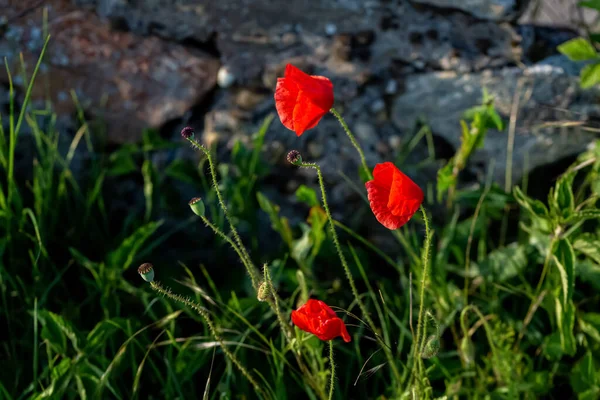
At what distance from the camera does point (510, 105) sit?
6.73ft

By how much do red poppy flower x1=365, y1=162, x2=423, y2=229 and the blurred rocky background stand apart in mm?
894

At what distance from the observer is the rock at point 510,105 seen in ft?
6.71

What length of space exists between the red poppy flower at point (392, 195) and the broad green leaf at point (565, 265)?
0.50 meters

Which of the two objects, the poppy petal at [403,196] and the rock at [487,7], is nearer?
the poppy petal at [403,196]

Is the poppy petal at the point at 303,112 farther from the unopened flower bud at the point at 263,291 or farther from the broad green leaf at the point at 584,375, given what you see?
the broad green leaf at the point at 584,375

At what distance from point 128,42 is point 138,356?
97cm

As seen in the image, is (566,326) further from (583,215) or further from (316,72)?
(316,72)

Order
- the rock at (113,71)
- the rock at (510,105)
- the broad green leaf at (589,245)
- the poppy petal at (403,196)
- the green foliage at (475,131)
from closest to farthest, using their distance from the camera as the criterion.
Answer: the poppy petal at (403,196)
the broad green leaf at (589,245)
the green foliage at (475,131)
the rock at (510,105)
the rock at (113,71)

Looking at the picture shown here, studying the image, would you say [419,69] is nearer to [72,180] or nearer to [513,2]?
[513,2]

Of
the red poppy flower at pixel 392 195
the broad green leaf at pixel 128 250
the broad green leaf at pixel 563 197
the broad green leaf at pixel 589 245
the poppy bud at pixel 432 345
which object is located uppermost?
the red poppy flower at pixel 392 195

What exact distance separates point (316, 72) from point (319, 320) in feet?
3.60

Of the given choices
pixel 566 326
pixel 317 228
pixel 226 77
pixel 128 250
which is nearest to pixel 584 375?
pixel 566 326

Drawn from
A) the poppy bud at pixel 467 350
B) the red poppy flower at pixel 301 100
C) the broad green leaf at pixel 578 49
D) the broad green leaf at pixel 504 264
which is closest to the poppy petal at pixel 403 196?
the red poppy flower at pixel 301 100

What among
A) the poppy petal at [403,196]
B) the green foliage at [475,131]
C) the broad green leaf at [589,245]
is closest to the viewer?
the poppy petal at [403,196]
